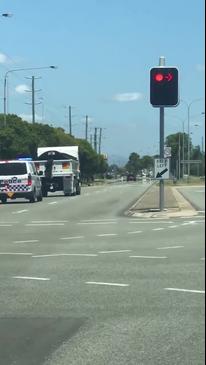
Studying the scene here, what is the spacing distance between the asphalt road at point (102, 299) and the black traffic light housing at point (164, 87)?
825 cm

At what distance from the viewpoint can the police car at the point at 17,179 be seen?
112 ft

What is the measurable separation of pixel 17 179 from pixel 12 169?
734 millimetres

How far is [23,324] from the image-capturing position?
24.6 feet

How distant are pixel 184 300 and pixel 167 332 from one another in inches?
61.9

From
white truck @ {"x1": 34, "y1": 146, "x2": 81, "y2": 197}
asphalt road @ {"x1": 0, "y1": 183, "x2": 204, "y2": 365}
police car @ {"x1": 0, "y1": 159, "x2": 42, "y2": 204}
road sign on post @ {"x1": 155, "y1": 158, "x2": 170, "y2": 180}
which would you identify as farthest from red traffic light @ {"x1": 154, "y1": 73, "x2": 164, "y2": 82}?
white truck @ {"x1": 34, "y1": 146, "x2": 81, "y2": 197}

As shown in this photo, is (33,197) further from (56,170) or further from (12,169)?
(56,170)

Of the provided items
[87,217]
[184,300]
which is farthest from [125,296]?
[87,217]

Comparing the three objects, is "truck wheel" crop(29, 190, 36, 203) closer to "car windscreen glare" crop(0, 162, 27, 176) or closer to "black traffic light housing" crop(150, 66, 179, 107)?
"car windscreen glare" crop(0, 162, 27, 176)

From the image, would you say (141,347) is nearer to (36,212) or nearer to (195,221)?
(195,221)

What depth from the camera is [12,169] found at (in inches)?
1359

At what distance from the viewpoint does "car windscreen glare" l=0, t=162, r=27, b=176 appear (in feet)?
112

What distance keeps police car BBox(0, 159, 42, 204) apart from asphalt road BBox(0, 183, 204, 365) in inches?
688

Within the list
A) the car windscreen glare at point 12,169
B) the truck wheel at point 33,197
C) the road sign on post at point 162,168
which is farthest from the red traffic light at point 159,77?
the truck wheel at point 33,197

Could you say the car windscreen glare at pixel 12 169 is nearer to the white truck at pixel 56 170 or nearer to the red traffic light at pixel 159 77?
the white truck at pixel 56 170
